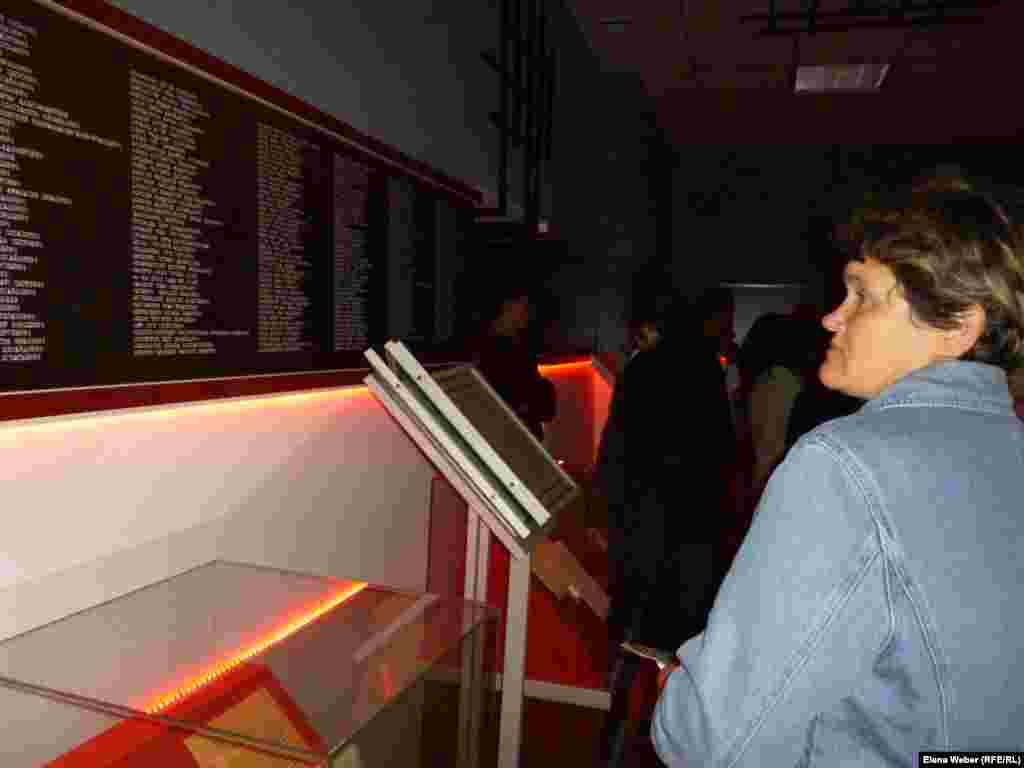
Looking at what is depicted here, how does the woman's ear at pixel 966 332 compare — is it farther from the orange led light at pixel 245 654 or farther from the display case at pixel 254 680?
the orange led light at pixel 245 654

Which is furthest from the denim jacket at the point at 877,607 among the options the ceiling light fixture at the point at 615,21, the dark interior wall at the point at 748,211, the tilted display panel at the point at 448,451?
the dark interior wall at the point at 748,211

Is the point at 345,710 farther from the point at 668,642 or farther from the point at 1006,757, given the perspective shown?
the point at 668,642

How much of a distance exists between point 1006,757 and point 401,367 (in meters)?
1.42

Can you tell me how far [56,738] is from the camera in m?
1.09

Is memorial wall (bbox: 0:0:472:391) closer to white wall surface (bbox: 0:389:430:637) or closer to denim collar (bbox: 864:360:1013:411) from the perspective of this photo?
white wall surface (bbox: 0:389:430:637)

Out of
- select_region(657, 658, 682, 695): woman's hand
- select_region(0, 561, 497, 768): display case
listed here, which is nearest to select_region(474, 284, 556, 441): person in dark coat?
select_region(0, 561, 497, 768): display case

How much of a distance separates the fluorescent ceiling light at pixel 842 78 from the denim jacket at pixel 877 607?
20.2 ft

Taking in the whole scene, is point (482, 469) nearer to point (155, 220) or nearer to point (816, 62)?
point (155, 220)

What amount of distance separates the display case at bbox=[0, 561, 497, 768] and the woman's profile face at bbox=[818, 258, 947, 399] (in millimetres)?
789

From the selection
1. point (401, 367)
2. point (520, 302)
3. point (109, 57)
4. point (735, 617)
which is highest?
point (109, 57)

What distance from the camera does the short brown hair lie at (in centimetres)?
85

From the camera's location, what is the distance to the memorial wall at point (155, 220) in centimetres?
128

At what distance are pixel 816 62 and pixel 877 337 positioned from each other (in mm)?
5798

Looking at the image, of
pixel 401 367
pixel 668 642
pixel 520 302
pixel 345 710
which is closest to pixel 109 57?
pixel 401 367
